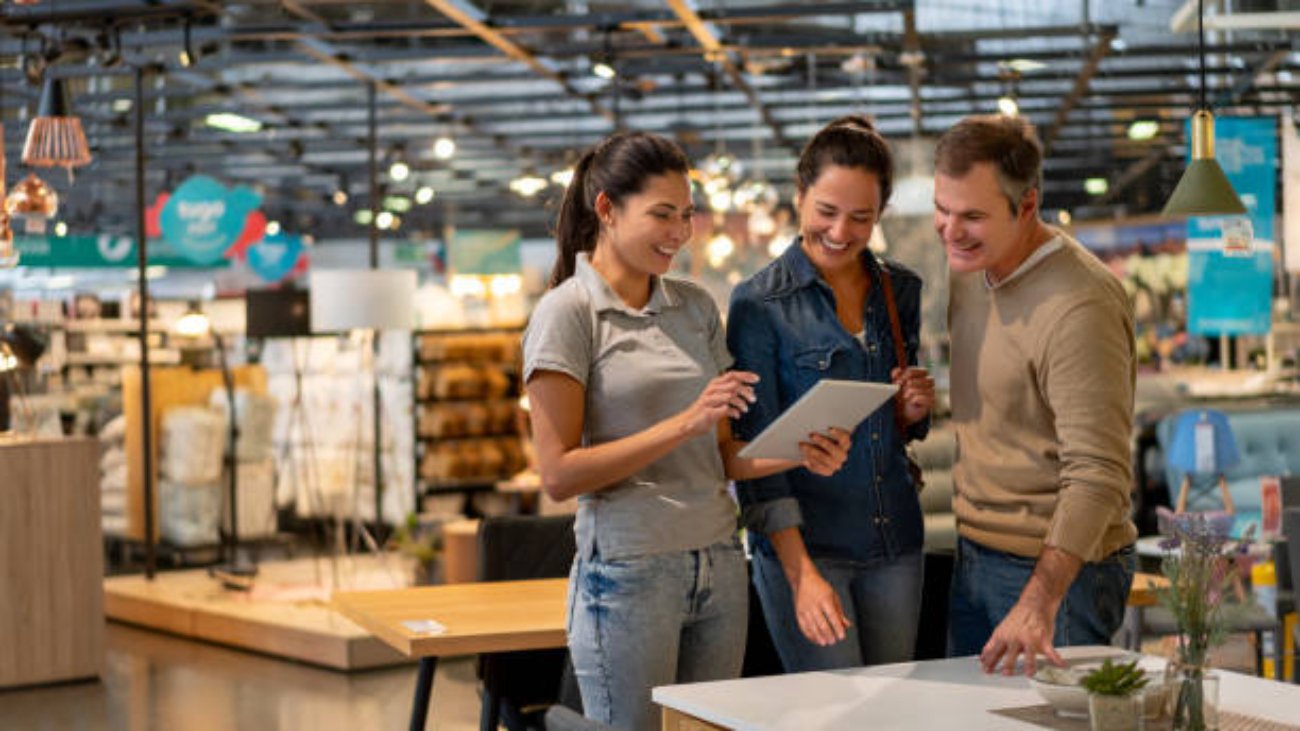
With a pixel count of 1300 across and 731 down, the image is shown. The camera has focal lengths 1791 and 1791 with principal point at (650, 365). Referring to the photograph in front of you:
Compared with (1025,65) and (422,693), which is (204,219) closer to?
(1025,65)

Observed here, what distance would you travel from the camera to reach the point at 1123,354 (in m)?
3.06

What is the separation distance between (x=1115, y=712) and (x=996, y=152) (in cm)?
102

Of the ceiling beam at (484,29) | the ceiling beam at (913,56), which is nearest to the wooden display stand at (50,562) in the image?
the ceiling beam at (484,29)

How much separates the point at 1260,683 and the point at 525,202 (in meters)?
22.7

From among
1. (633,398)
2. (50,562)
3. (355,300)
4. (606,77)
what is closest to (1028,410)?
(633,398)

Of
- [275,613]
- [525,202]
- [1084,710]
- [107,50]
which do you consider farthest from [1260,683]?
[525,202]

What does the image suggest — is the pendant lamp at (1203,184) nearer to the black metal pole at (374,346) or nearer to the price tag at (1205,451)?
the price tag at (1205,451)

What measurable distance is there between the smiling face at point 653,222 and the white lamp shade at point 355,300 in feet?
22.2

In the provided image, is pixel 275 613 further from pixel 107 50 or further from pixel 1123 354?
pixel 1123 354

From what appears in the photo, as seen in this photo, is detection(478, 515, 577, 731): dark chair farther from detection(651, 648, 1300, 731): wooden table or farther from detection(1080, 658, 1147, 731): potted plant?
detection(1080, 658, 1147, 731): potted plant

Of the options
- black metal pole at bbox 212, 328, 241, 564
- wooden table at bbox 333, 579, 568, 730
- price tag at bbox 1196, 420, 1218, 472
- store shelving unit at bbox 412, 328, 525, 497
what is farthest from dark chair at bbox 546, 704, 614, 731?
black metal pole at bbox 212, 328, 241, 564

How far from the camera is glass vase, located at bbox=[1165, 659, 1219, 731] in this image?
94.8 inches

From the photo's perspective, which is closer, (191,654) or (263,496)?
(191,654)

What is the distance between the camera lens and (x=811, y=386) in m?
3.23
